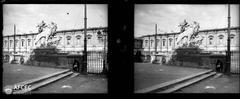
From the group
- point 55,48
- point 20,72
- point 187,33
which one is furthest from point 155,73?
point 20,72

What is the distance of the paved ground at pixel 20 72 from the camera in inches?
134

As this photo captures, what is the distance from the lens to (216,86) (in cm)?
342

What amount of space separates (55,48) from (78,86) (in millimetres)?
738

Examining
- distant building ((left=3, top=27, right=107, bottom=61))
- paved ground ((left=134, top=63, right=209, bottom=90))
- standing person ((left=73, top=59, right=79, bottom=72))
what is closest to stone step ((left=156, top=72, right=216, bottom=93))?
paved ground ((left=134, top=63, right=209, bottom=90))

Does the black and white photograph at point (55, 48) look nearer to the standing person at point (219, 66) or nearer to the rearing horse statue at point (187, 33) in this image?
the rearing horse statue at point (187, 33)

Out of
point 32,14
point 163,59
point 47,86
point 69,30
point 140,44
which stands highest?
point 32,14

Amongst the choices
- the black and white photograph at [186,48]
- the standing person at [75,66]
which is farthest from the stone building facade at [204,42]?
the standing person at [75,66]

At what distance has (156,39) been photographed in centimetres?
365

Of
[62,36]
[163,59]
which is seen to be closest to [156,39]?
[163,59]

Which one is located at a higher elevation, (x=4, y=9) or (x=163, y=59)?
(x=4, y=9)

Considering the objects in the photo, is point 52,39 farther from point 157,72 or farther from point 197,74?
point 197,74

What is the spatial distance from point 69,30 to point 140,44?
45.8 inches

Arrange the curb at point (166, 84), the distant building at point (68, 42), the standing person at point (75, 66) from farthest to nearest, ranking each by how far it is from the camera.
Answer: the standing person at point (75, 66) → the distant building at point (68, 42) → the curb at point (166, 84)

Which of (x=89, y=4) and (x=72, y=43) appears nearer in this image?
(x=89, y=4)
